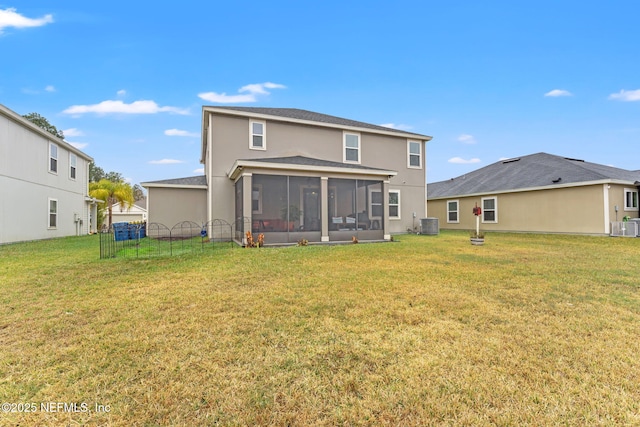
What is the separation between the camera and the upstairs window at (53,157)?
555 inches

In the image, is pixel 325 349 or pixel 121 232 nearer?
pixel 325 349

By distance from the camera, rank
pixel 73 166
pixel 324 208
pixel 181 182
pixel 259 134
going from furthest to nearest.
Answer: pixel 73 166 → pixel 181 182 → pixel 259 134 → pixel 324 208

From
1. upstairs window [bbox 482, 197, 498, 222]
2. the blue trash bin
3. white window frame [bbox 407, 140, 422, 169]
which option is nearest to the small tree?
the blue trash bin

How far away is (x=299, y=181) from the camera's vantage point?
34.8 feet

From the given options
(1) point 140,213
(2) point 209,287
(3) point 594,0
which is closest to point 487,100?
(3) point 594,0

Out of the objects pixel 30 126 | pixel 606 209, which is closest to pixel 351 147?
pixel 606 209

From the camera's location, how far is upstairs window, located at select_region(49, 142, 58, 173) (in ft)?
46.2

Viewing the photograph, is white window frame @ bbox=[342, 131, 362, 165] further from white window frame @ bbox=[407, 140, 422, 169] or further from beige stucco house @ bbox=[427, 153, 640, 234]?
beige stucco house @ bbox=[427, 153, 640, 234]

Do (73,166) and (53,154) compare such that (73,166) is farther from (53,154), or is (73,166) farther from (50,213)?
(50,213)

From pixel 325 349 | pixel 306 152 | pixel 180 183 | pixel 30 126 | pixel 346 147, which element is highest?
pixel 30 126

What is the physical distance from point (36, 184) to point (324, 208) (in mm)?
13166

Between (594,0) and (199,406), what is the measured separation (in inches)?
652

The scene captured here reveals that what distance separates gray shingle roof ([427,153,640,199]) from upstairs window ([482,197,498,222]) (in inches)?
23.9

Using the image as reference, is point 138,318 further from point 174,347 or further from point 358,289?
point 358,289
